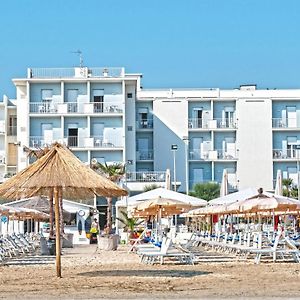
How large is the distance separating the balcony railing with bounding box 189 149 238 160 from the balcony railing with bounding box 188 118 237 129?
2.08m

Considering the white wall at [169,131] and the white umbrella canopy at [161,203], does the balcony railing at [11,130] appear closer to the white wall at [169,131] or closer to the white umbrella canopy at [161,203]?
the white wall at [169,131]

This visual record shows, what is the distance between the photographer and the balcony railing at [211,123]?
72175mm

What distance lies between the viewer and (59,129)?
68.7m

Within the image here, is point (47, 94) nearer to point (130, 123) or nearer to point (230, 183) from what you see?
point (130, 123)

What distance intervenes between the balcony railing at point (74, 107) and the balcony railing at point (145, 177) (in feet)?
→ 17.5

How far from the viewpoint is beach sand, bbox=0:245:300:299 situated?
1387 cm

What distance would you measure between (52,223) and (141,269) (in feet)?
53.5

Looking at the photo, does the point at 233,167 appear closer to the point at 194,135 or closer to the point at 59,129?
the point at 194,135

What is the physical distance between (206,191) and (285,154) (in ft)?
30.9

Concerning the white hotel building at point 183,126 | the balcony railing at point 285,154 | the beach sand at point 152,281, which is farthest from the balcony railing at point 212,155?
the beach sand at point 152,281

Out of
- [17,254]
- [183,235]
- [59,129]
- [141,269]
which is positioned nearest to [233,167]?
[59,129]

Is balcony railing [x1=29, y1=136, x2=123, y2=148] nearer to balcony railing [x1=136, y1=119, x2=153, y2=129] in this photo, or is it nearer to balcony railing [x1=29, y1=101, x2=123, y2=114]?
balcony railing [x1=29, y1=101, x2=123, y2=114]

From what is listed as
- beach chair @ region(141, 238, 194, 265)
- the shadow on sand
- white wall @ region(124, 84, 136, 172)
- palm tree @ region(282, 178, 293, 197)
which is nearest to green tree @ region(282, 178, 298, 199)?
palm tree @ region(282, 178, 293, 197)

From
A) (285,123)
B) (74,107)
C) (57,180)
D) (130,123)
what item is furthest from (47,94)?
(57,180)
